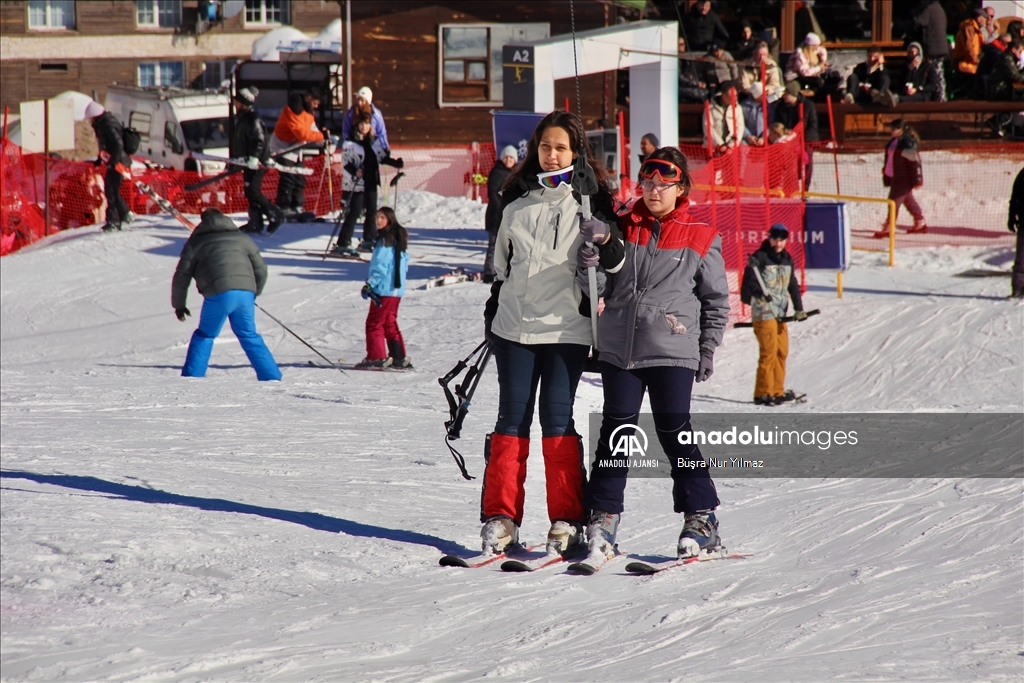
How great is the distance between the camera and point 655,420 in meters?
4.57

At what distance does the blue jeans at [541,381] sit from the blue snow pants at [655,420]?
138mm

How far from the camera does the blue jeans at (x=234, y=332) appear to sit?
9.55m

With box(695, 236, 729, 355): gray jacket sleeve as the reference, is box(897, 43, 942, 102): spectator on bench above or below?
above

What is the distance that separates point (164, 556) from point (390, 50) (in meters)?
18.2

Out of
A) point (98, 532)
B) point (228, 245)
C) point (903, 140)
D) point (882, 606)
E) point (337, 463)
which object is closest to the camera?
point (882, 606)

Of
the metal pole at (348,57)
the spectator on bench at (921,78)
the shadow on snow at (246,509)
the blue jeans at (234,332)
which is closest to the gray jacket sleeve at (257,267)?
the blue jeans at (234,332)

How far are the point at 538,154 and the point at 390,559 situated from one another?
5.42ft

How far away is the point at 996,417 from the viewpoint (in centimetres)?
873

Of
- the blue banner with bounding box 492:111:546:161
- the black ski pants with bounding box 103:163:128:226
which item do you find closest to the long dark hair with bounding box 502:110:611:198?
the blue banner with bounding box 492:111:546:161

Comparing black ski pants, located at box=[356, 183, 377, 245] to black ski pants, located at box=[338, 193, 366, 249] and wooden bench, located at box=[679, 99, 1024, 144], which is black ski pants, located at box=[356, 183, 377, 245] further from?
wooden bench, located at box=[679, 99, 1024, 144]

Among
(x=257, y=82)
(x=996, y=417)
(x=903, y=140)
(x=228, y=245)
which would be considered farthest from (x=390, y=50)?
(x=996, y=417)

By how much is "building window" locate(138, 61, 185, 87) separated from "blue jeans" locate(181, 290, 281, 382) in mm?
30280

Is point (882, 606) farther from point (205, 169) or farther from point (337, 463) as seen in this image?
point (205, 169)

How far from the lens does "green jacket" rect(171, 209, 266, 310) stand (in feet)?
31.3
